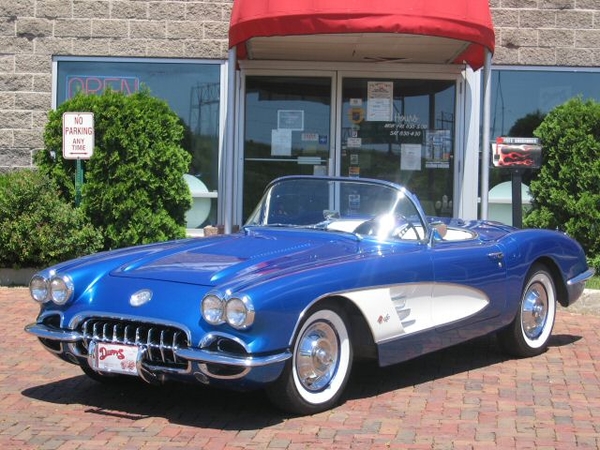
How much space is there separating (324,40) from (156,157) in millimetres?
2287

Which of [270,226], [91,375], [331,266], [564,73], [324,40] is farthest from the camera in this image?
[564,73]

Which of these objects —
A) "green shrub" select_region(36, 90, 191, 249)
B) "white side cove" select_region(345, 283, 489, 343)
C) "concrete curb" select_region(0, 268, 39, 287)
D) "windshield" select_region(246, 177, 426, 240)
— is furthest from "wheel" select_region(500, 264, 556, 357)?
"concrete curb" select_region(0, 268, 39, 287)

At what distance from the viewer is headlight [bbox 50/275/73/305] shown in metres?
5.45

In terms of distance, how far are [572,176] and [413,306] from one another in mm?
5411

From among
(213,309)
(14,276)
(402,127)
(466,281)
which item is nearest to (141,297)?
(213,309)

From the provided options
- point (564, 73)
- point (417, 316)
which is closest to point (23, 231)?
point (417, 316)

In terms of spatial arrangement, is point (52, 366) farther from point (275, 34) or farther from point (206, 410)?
point (275, 34)

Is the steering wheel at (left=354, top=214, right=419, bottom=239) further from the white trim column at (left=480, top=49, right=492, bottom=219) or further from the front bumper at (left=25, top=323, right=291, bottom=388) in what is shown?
the white trim column at (left=480, top=49, right=492, bottom=219)

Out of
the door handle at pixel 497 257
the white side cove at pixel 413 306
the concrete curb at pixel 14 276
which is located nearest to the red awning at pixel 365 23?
the concrete curb at pixel 14 276

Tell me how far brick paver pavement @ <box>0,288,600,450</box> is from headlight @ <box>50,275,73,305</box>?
65cm

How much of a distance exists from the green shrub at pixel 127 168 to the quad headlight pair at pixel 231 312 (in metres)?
5.72

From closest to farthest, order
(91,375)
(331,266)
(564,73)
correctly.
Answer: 1. (331,266)
2. (91,375)
3. (564,73)

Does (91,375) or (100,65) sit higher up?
(100,65)

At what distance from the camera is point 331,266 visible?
5.41m
